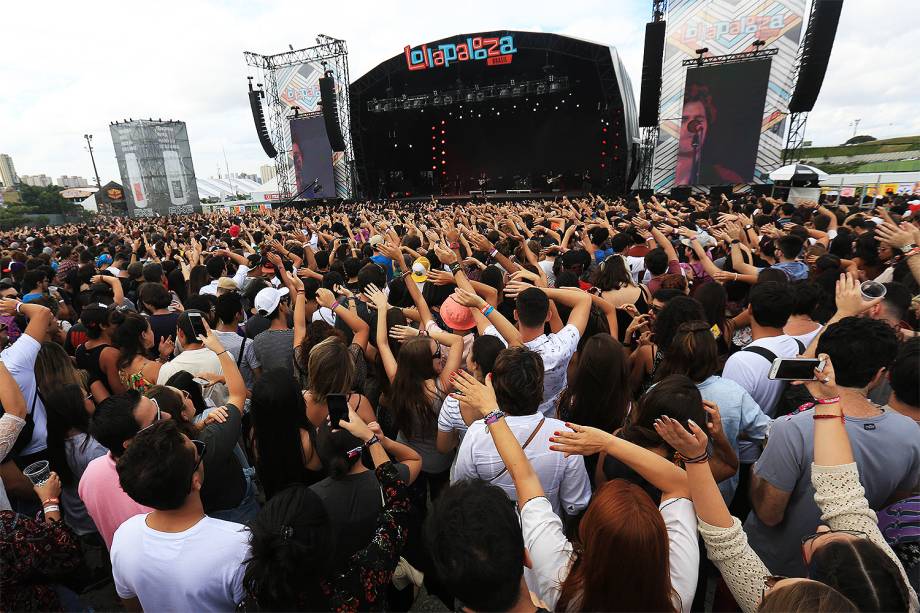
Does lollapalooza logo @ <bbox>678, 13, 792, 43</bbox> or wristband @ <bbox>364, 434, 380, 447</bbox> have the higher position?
lollapalooza logo @ <bbox>678, 13, 792, 43</bbox>

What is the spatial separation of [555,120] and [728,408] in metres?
25.5

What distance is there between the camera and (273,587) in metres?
1.20

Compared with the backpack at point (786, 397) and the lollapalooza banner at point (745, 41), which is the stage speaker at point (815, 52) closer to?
the lollapalooza banner at point (745, 41)

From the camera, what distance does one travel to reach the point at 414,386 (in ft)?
7.82

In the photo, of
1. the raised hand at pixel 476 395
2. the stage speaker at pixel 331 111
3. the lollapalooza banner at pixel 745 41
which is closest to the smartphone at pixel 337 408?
the raised hand at pixel 476 395

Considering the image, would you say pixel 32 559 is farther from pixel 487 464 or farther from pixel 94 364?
pixel 94 364

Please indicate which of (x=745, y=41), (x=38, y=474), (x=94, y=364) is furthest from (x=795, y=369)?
(x=745, y=41)

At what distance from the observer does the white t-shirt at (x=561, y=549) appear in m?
1.27

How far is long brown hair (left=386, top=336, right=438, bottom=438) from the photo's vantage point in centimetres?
236

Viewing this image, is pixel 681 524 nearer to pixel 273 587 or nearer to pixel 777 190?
pixel 273 587

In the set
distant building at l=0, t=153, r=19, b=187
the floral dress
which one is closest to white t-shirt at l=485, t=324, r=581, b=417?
the floral dress

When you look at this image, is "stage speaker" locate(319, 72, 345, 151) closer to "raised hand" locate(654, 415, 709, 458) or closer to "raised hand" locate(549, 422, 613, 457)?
"raised hand" locate(549, 422, 613, 457)

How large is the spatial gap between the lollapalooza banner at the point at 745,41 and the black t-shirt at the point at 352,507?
737 inches

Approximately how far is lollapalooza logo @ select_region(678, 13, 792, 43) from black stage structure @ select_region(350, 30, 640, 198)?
2910 millimetres
